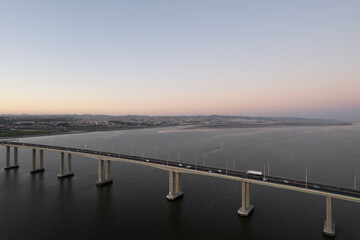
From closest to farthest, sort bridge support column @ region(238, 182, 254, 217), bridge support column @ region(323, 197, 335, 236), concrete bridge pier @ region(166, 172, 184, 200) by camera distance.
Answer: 1. bridge support column @ region(323, 197, 335, 236)
2. bridge support column @ region(238, 182, 254, 217)
3. concrete bridge pier @ region(166, 172, 184, 200)

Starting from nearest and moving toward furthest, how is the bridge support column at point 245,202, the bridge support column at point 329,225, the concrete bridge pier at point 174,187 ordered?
the bridge support column at point 329,225 < the bridge support column at point 245,202 < the concrete bridge pier at point 174,187

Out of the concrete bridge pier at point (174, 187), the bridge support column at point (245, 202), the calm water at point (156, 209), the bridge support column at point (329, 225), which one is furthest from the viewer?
the concrete bridge pier at point (174, 187)

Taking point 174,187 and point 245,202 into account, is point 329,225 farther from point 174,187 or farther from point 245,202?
point 174,187

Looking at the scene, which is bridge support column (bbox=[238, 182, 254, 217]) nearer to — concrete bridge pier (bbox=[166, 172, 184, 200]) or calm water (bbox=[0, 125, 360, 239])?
calm water (bbox=[0, 125, 360, 239])

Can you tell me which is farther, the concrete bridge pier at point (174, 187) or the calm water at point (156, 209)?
the concrete bridge pier at point (174, 187)

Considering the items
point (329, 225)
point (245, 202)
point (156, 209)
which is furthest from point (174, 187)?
point (329, 225)

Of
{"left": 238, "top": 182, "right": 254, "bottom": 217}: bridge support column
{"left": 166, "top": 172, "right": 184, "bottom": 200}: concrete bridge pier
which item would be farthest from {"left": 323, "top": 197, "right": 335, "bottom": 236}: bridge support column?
{"left": 166, "top": 172, "right": 184, "bottom": 200}: concrete bridge pier

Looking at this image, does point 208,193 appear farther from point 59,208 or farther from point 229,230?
point 59,208

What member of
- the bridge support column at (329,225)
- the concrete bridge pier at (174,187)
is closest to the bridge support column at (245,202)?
the bridge support column at (329,225)

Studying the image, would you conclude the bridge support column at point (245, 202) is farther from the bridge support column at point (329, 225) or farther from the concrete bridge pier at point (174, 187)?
the concrete bridge pier at point (174, 187)
